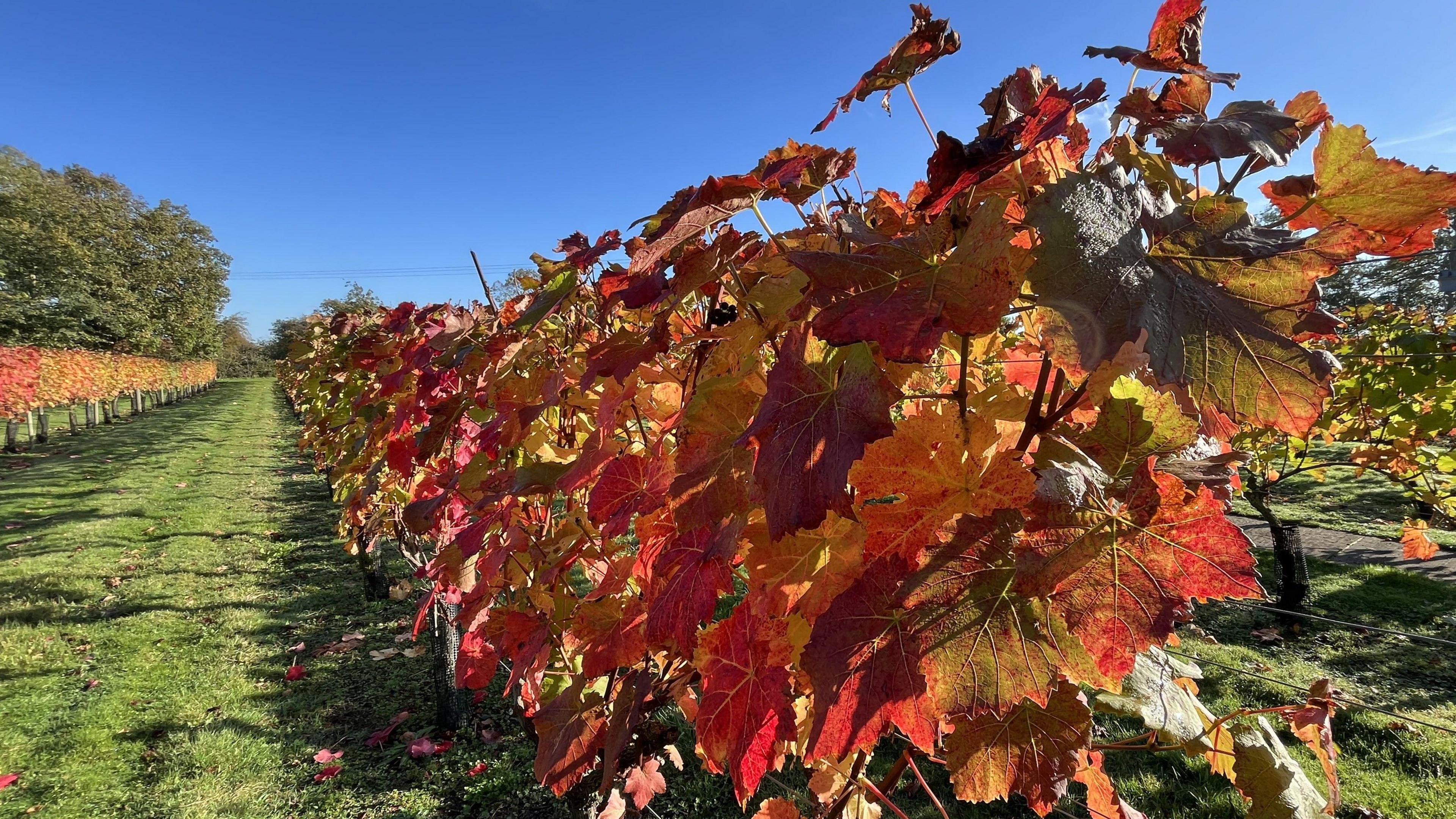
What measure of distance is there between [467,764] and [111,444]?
20841 millimetres

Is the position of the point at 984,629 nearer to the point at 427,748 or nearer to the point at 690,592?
the point at 690,592

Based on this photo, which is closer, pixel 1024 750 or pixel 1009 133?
pixel 1009 133

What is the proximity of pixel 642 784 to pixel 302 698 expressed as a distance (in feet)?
13.8

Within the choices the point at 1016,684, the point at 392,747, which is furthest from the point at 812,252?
the point at 392,747

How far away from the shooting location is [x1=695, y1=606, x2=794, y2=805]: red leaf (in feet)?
2.80

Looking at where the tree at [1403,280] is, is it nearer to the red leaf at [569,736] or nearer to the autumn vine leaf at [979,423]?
the autumn vine leaf at [979,423]

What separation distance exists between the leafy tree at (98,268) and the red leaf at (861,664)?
45.7 metres

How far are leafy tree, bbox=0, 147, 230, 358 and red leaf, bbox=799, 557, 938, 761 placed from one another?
4566cm

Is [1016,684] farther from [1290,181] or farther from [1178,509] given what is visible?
[1290,181]

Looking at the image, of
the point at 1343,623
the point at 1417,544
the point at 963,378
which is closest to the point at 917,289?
the point at 963,378

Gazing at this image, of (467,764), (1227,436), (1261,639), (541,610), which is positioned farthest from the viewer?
(1261,639)

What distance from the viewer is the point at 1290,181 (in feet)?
2.07

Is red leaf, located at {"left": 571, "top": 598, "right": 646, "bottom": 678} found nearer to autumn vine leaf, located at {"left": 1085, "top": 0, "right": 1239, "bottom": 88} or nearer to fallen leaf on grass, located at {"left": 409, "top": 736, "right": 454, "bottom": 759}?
autumn vine leaf, located at {"left": 1085, "top": 0, "right": 1239, "bottom": 88}

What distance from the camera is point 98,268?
130 ft
